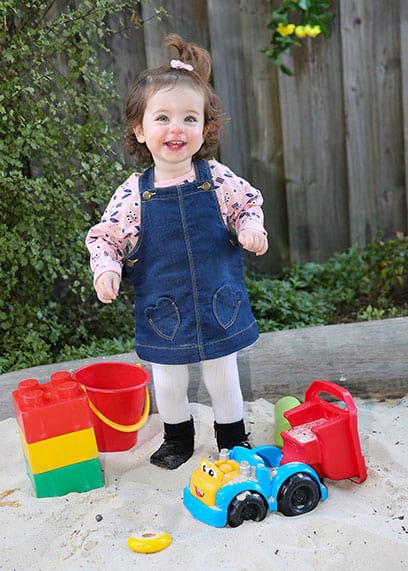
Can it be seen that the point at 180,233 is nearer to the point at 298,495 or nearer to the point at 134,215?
the point at 134,215

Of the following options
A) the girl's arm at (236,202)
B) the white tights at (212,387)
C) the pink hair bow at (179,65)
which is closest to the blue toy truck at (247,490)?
the white tights at (212,387)

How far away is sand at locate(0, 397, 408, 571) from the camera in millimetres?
1867

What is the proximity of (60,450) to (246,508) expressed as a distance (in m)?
0.56

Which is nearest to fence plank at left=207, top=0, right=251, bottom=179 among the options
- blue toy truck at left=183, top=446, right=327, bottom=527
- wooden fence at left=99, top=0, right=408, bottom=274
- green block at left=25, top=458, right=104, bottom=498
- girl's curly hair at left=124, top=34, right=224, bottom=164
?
wooden fence at left=99, top=0, right=408, bottom=274

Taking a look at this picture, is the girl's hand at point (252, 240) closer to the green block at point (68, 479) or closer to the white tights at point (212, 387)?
the white tights at point (212, 387)

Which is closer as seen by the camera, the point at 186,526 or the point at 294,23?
the point at 186,526

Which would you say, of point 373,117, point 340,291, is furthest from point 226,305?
point 373,117

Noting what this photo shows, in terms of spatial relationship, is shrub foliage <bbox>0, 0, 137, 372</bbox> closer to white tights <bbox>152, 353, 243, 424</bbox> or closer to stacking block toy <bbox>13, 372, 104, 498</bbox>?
white tights <bbox>152, 353, 243, 424</bbox>

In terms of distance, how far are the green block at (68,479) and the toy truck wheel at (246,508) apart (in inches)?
18.6

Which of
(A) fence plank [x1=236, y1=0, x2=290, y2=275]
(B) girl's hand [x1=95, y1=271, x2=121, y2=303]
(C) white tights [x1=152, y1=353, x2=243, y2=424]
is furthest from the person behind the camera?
(A) fence plank [x1=236, y1=0, x2=290, y2=275]

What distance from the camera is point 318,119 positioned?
4426mm

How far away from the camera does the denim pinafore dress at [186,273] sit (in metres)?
2.25

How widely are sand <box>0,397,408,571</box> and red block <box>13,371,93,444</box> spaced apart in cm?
19

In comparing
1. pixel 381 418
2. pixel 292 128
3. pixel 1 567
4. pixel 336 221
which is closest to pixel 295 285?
pixel 336 221
